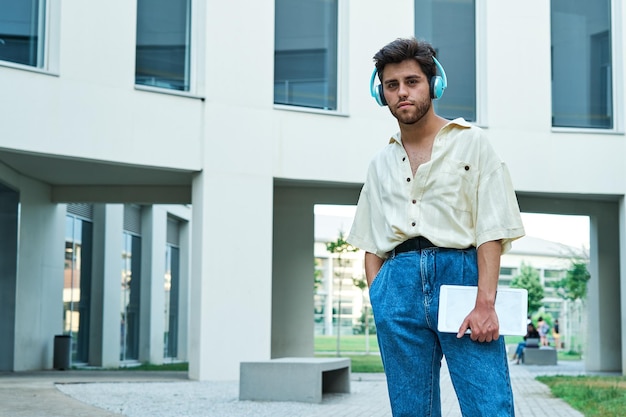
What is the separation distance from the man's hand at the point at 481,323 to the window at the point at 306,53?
15.0 m

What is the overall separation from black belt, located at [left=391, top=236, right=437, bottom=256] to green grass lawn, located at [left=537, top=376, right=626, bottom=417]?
24.1ft

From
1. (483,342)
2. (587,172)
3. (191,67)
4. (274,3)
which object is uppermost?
(274,3)

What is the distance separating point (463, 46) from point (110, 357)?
41.3 feet

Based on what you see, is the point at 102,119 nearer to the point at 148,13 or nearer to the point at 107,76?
the point at 107,76

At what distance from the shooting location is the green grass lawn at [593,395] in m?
10.7

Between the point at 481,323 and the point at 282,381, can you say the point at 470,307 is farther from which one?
the point at 282,381

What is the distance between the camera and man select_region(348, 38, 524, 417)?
10.3 ft

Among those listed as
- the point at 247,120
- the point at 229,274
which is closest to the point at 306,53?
the point at 247,120

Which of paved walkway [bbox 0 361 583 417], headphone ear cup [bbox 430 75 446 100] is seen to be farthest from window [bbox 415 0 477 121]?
headphone ear cup [bbox 430 75 446 100]

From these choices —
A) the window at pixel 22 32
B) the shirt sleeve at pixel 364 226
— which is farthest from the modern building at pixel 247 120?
the shirt sleeve at pixel 364 226

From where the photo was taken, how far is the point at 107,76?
15.9m

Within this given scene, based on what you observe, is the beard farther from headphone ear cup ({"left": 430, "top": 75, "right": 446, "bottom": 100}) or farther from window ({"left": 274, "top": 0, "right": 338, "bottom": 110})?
window ({"left": 274, "top": 0, "right": 338, "bottom": 110})

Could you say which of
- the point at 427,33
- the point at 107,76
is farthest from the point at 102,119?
the point at 427,33

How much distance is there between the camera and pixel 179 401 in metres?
12.0
